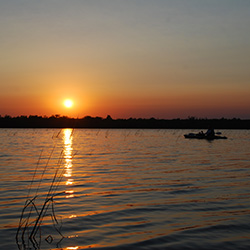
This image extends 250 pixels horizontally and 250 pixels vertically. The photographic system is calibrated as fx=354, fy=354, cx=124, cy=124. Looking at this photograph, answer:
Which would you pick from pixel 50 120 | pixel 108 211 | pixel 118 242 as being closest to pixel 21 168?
pixel 108 211

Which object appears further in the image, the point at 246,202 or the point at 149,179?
the point at 149,179

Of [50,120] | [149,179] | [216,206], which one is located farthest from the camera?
[50,120]

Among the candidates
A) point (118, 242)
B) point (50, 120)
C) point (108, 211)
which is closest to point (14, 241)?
point (118, 242)

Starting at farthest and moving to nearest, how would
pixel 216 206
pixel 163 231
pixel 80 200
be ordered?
pixel 80 200 < pixel 216 206 < pixel 163 231

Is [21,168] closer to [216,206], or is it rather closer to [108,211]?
[108,211]

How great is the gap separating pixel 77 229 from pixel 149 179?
755cm

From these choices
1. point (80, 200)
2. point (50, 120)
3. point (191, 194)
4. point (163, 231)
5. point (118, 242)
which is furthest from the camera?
point (50, 120)

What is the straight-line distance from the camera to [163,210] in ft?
33.7

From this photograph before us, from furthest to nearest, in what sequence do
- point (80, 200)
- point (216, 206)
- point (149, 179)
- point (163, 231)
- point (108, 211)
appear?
point (149, 179)
point (80, 200)
point (216, 206)
point (108, 211)
point (163, 231)

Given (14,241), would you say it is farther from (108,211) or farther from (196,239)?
(196,239)

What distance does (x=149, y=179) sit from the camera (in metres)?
15.7

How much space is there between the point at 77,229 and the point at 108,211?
1757 mm

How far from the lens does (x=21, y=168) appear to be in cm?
1905

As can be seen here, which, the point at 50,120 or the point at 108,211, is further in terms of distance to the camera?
the point at 50,120
